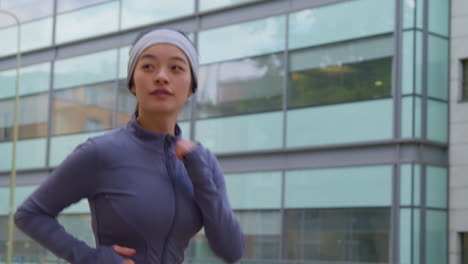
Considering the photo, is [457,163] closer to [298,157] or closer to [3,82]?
[298,157]

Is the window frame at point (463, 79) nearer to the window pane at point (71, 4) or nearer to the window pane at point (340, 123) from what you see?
the window pane at point (340, 123)

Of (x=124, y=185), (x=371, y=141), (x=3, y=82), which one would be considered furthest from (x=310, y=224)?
(x=124, y=185)

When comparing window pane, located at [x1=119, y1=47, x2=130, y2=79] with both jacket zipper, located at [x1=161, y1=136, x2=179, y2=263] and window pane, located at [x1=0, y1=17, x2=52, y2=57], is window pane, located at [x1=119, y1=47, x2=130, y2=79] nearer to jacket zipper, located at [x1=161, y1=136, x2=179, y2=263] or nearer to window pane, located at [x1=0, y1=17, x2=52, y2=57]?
window pane, located at [x1=0, y1=17, x2=52, y2=57]

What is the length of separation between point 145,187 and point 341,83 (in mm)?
17504

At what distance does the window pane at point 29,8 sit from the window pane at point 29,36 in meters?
0.21

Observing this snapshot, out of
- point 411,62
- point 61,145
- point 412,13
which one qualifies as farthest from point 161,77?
point 61,145

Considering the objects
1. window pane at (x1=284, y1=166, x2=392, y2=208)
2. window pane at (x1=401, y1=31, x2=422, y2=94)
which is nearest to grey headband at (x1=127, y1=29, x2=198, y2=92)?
window pane at (x1=284, y1=166, x2=392, y2=208)

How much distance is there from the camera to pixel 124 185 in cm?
217

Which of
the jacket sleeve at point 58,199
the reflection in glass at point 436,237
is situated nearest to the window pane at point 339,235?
the reflection in glass at point 436,237

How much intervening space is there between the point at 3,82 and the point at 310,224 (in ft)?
43.9

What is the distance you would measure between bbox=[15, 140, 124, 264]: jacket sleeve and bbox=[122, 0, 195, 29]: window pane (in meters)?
21.1

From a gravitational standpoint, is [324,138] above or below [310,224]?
above

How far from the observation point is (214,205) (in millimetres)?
2178

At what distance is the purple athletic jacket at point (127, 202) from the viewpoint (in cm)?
214
